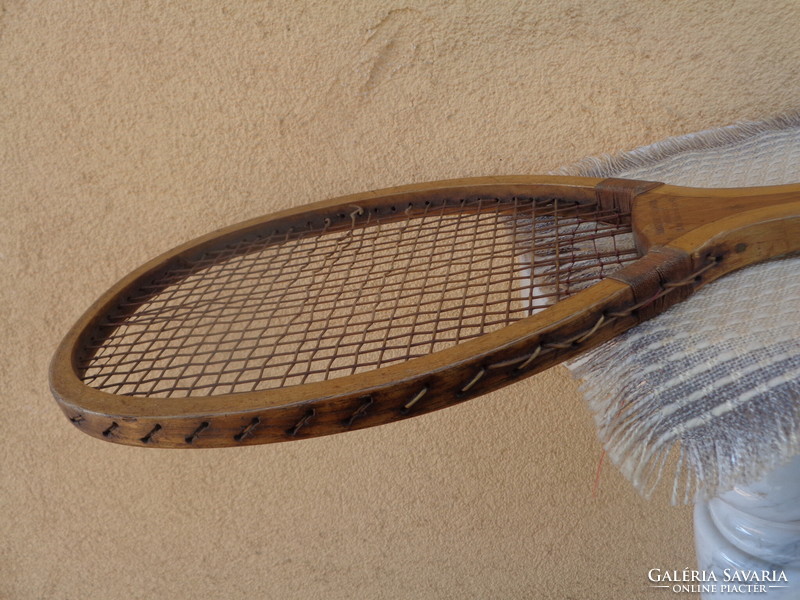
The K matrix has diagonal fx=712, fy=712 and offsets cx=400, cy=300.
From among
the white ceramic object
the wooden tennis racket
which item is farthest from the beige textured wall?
the white ceramic object

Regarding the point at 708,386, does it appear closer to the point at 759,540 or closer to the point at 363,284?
the point at 759,540

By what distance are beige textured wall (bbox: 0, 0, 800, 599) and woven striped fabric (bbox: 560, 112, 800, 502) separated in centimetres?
36

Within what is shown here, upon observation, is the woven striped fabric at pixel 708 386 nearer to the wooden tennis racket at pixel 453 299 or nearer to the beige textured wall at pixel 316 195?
the wooden tennis racket at pixel 453 299

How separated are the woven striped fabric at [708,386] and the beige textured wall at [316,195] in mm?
362

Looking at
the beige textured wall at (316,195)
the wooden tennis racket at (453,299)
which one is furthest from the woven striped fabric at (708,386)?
the beige textured wall at (316,195)

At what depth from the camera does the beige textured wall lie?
75 cm

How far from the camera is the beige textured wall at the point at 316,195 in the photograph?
0.75m

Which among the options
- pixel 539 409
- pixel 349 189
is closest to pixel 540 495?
pixel 539 409

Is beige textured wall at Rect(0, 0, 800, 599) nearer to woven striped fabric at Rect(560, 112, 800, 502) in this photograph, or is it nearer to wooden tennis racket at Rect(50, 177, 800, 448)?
wooden tennis racket at Rect(50, 177, 800, 448)

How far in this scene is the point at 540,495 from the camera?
36.1 inches

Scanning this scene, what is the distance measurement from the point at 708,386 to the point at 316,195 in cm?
52

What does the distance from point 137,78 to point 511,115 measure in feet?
1.35

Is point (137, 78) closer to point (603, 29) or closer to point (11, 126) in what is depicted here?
point (11, 126)

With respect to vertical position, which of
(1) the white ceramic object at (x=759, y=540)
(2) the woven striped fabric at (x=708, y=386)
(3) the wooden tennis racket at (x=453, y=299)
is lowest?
(1) the white ceramic object at (x=759, y=540)
